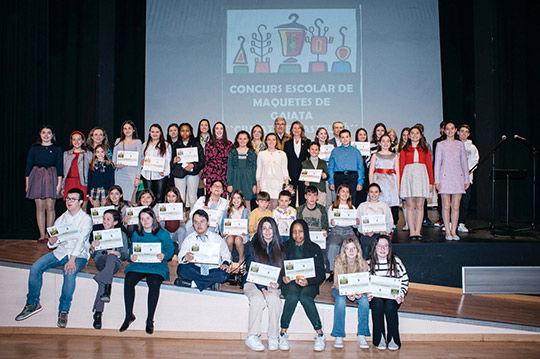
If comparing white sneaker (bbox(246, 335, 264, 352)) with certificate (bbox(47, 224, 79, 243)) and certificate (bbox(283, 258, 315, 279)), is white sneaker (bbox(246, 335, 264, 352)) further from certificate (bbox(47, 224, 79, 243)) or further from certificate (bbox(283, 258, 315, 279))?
certificate (bbox(47, 224, 79, 243))

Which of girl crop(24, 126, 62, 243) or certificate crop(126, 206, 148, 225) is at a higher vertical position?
girl crop(24, 126, 62, 243)

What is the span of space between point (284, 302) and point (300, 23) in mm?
5424

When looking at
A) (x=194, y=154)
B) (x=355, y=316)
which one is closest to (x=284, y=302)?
(x=355, y=316)

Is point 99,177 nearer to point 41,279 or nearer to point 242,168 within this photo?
point 41,279

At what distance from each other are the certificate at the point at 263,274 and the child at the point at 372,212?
138cm

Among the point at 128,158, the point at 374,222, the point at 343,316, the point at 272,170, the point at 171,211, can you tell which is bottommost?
the point at 343,316

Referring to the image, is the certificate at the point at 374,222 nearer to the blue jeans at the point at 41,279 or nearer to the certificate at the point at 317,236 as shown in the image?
the certificate at the point at 317,236

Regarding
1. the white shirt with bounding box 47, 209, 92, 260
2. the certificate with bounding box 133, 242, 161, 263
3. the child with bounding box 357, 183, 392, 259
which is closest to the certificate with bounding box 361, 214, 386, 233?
the child with bounding box 357, 183, 392, 259

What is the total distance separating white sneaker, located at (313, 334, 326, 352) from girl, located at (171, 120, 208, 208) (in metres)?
2.52

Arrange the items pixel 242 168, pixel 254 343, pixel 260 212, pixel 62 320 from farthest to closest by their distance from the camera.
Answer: pixel 242 168 < pixel 260 212 < pixel 62 320 < pixel 254 343

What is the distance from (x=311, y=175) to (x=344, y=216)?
0.87 m

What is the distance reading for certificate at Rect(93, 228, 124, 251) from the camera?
14.8ft

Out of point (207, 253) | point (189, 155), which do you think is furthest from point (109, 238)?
point (189, 155)

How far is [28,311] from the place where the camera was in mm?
4477
